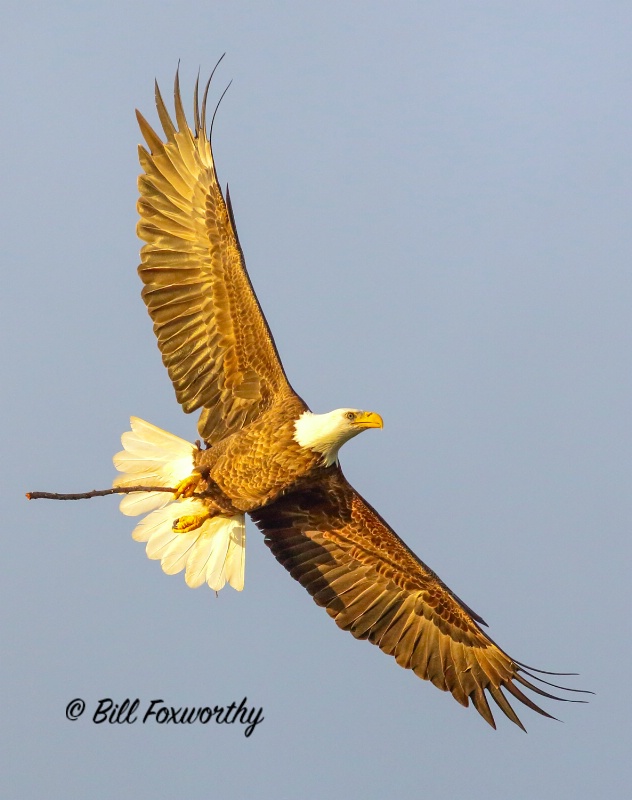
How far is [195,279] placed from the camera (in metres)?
11.7

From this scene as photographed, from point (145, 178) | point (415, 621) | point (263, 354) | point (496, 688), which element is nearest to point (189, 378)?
point (263, 354)

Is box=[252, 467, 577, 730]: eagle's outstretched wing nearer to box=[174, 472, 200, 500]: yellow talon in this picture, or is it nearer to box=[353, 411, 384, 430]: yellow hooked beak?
box=[174, 472, 200, 500]: yellow talon

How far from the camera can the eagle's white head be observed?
11.3 metres

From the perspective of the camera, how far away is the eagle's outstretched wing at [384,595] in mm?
12305

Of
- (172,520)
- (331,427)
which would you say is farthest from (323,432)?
(172,520)

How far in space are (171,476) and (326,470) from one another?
48.4 inches

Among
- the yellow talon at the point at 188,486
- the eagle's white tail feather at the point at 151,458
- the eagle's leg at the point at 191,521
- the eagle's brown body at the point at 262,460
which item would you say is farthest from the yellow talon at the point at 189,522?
the eagle's brown body at the point at 262,460

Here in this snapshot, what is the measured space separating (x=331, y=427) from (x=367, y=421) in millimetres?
270

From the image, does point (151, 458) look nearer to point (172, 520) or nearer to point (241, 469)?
point (172, 520)

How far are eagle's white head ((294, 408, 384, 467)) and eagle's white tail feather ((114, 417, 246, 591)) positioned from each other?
1028 mm

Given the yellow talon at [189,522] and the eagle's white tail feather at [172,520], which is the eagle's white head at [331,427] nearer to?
the eagle's white tail feather at [172,520]

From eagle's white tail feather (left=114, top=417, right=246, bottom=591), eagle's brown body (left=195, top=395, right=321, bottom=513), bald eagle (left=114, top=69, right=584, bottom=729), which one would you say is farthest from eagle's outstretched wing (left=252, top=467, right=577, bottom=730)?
eagle's brown body (left=195, top=395, right=321, bottom=513)

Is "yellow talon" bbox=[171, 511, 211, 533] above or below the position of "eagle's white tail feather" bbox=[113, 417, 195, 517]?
below

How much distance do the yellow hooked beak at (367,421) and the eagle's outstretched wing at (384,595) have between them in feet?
3.84
